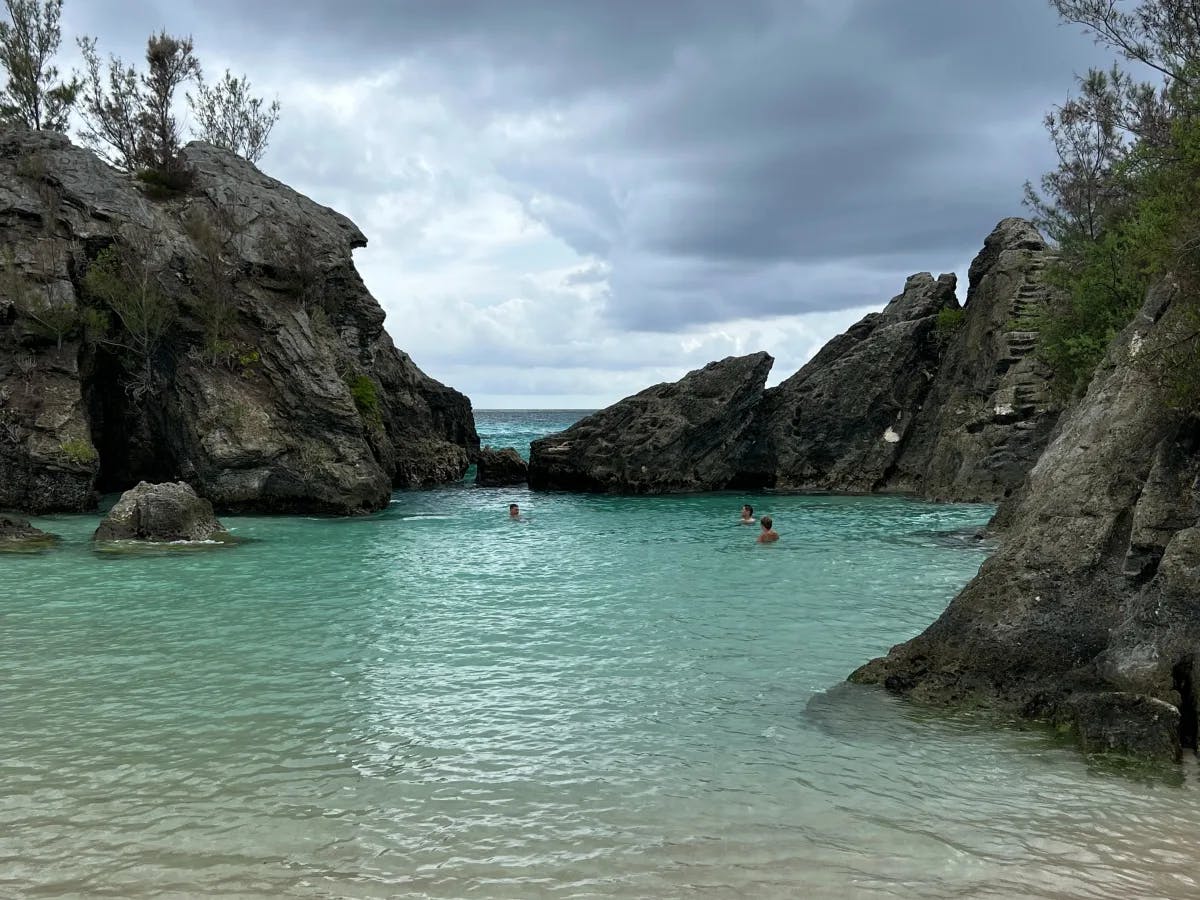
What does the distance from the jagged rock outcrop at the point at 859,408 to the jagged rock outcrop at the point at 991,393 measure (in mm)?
1100

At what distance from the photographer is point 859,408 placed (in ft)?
152

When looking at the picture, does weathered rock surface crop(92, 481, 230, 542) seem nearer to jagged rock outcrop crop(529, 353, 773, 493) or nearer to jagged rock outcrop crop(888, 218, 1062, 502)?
jagged rock outcrop crop(529, 353, 773, 493)

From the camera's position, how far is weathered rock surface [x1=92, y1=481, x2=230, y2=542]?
79.2 feet

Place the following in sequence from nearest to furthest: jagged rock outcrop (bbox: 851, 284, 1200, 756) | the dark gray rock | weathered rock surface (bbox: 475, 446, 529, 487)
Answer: the dark gray rock < jagged rock outcrop (bbox: 851, 284, 1200, 756) < weathered rock surface (bbox: 475, 446, 529, 487)

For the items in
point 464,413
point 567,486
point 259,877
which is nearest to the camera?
point 259,877

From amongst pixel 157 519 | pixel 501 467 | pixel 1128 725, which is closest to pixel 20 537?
pixel 157 519

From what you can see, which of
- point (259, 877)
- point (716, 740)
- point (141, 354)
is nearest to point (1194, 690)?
point (716, 740)

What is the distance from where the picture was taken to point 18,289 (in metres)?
30.8

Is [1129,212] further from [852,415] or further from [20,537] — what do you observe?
[20,537]

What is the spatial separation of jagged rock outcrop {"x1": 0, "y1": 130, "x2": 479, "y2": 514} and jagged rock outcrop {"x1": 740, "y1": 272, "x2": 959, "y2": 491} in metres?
24.0

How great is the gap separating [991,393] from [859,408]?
886 centimetres

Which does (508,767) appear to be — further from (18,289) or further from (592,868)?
(18,289)

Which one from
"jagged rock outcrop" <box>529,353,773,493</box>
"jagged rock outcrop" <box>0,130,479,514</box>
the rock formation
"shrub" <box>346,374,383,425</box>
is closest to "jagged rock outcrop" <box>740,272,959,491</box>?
the rock formation

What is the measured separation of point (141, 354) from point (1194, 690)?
3677 centimetres
